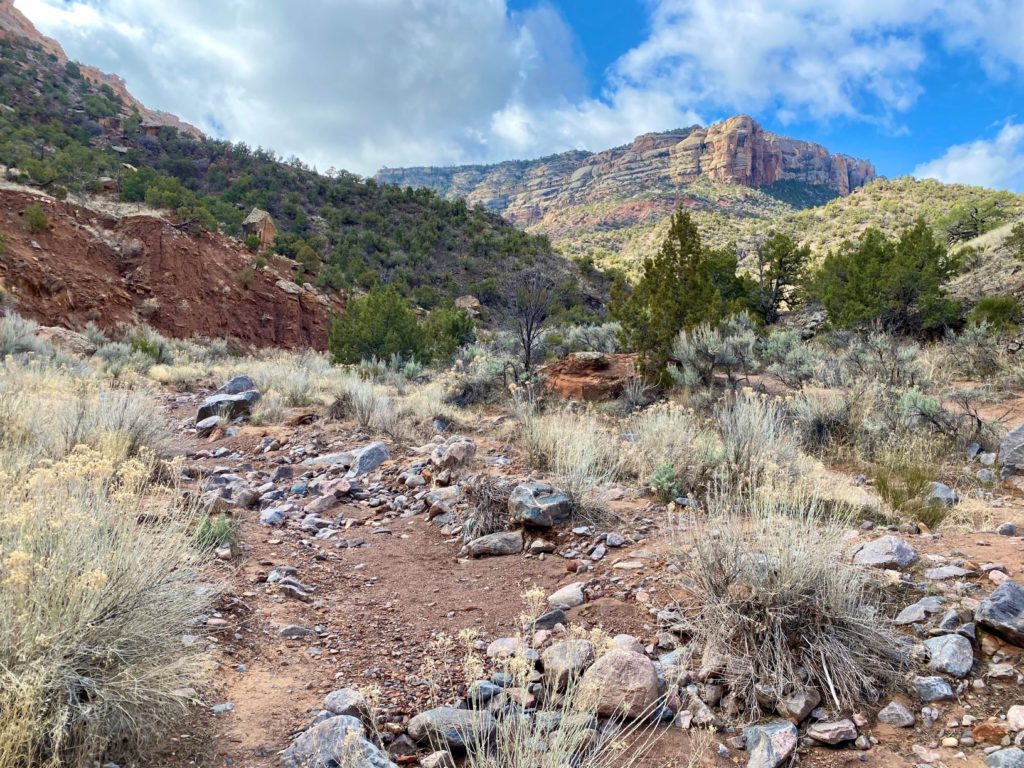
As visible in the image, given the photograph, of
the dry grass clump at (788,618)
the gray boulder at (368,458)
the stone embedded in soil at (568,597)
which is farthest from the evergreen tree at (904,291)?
the stone embedded in soil at (568,597)

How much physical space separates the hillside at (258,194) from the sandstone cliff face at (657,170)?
46.8 metres

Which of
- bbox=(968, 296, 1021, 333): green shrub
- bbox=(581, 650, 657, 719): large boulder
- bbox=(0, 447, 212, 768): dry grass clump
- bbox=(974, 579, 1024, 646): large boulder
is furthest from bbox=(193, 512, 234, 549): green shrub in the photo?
bbox=(968, 296, 1021, 333): green shrub

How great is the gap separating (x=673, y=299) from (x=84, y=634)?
10360 mm

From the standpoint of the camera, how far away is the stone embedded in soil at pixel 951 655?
2.42 m

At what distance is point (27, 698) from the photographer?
1.57 m

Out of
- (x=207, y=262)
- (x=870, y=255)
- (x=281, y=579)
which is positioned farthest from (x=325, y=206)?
(x=281, y=579)

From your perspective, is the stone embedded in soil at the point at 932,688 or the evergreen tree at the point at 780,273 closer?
the stone embedded in soil at the point at 932,688

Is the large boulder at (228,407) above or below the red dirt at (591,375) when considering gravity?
below

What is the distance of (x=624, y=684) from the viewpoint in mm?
2346

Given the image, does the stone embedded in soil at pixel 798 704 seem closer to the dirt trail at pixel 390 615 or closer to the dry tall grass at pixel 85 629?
the dirt trail at pixel 390 615

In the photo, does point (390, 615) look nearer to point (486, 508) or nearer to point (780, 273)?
point (486, 508)

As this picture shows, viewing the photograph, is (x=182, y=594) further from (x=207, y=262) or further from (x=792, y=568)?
(x=207, y=262)

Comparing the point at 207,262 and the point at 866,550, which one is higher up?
the point at 207,262

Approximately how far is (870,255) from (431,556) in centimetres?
1677
